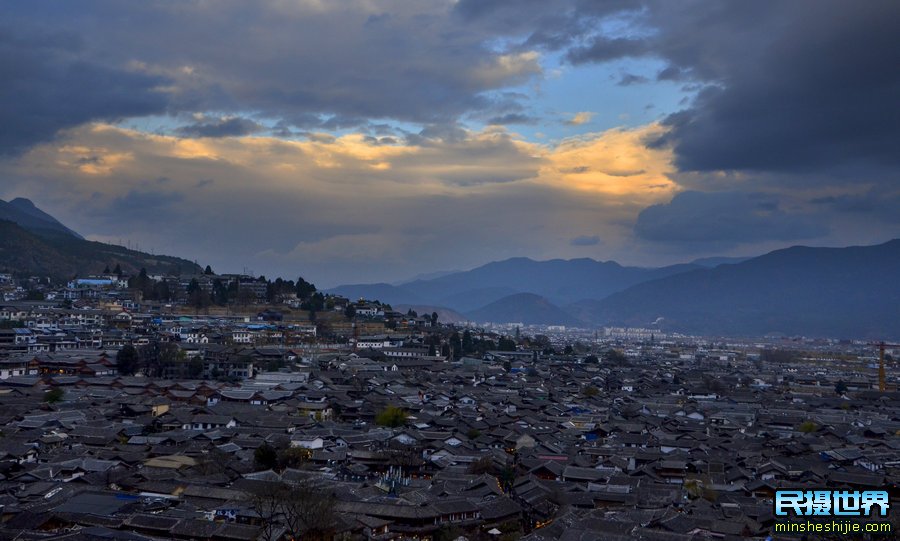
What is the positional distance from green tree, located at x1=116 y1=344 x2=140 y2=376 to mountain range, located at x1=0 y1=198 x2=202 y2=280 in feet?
125

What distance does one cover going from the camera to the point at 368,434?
79.2 feet

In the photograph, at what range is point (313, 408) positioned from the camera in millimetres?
28750

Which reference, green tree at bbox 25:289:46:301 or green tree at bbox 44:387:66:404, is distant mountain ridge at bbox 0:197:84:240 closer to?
green tree at bbox 25:289:46:301

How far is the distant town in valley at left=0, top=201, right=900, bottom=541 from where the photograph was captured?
15.8m

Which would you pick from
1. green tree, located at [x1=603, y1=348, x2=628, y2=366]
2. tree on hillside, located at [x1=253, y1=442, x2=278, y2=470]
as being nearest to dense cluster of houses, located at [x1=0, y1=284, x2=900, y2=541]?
tree on hillside, located at [x1=253, y1=442, x2=278, y2=470]

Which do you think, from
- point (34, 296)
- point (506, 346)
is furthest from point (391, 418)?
point (34, 296)

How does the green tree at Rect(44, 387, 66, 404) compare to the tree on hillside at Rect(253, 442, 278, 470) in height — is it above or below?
above

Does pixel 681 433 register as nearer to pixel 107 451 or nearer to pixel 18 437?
pixel 107 451

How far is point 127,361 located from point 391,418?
46.7 feet

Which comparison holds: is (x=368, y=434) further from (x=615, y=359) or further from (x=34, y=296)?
(x=34, y=296)

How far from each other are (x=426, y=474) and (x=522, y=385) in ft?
59.9

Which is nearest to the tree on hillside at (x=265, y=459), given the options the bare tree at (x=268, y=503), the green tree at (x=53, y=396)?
the bare tree at (x=268, y=503)

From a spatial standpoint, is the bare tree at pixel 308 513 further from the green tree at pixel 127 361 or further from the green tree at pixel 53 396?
the green tree at pixel 127 361

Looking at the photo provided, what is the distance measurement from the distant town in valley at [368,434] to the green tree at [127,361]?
265mm
